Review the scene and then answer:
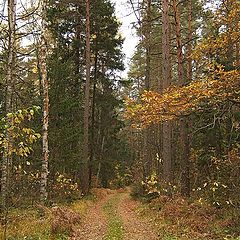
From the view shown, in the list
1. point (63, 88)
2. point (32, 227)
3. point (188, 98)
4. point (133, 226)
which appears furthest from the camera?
point (63, 88)

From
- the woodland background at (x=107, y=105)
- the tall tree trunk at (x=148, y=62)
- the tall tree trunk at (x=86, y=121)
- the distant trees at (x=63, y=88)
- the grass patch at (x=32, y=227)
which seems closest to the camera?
the grass patch at (x=32, y=227)

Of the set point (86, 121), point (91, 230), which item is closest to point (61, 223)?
point (91, 230)

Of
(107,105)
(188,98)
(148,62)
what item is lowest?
(188,98)

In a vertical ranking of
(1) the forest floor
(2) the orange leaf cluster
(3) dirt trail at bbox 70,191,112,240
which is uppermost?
(2) the orange leaf cluster

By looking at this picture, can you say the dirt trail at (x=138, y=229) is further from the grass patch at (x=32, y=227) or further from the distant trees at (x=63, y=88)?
the distant trees at (x=63, y=88)

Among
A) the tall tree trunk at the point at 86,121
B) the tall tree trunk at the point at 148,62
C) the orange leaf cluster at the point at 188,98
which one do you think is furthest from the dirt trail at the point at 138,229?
the tall tree trunk at the point at 148,62

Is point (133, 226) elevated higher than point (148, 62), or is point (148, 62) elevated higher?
point (148, 62)

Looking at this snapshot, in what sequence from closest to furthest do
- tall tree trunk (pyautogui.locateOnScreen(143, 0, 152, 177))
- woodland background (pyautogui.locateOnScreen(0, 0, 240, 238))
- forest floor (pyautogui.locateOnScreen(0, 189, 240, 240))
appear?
forest floor (pyautogui.locateOnScreen(0, 189, 240, 240)) → woodland background (pyautogui.locateOnScreen(0, 0, 240, 238)) → tall tree trunk (pyautogui.locateOnScreen(143, 0, 152, 177))

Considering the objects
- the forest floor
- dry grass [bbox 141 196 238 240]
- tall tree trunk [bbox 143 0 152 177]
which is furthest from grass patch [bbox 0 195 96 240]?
tall tree trunk [bbox 143 0 152 177]

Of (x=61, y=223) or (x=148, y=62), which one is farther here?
(x=148, y=62)

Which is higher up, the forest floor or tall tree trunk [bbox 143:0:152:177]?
tall tree trunk [bbox 143:0:152:177]

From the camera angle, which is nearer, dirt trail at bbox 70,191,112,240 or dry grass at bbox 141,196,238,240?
dry grass at bbox 141,196,238,240

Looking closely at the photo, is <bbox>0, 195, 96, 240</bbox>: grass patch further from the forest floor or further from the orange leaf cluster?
the orange leaf cluster

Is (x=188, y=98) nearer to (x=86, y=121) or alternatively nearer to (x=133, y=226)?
(x=133, y=226)
